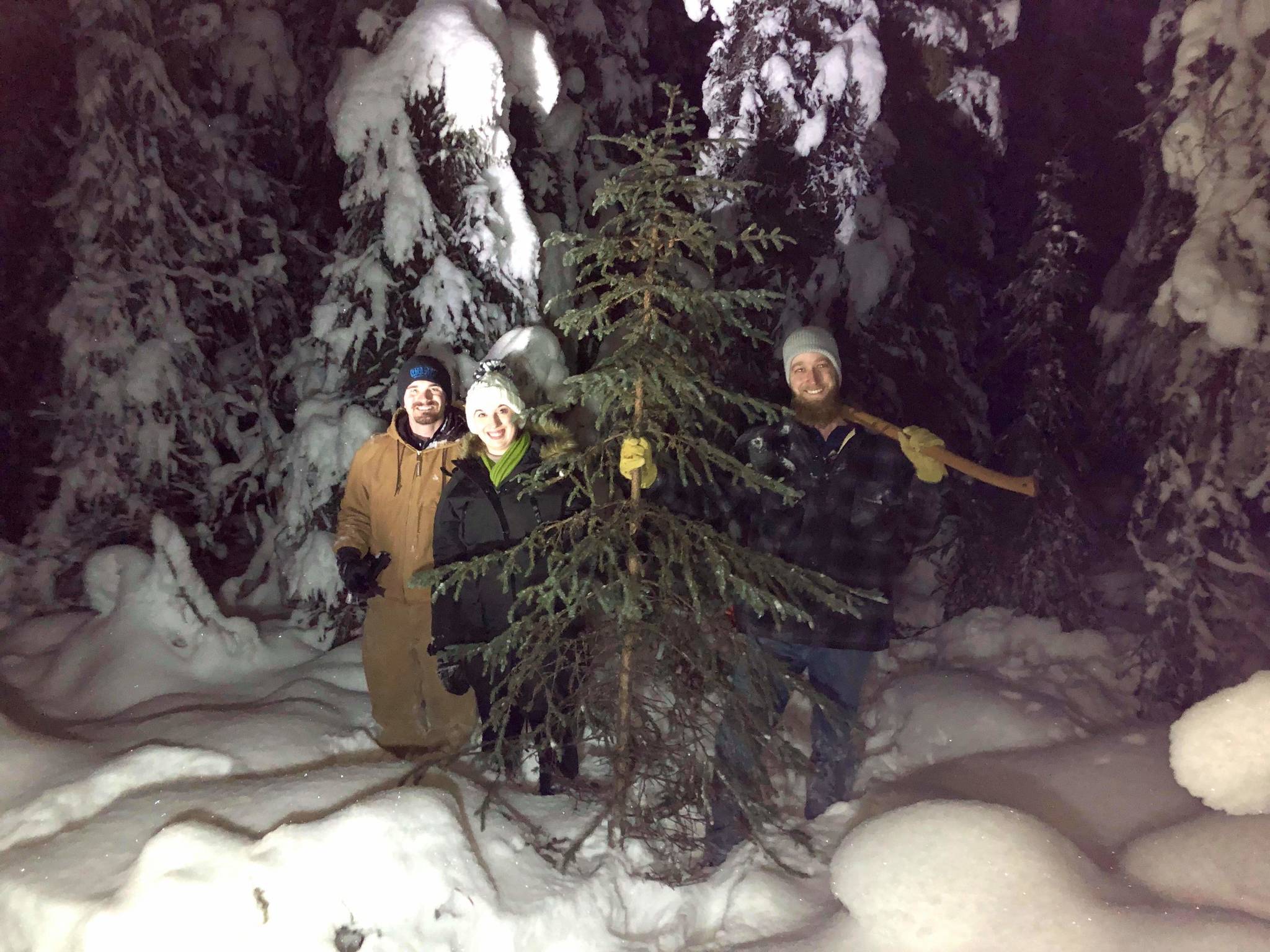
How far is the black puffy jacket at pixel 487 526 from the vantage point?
3.60 meters

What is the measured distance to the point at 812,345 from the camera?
3777 millimetres

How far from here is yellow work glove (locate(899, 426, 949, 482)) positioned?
11.8ft

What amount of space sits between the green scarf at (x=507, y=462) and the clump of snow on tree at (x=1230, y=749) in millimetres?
3032

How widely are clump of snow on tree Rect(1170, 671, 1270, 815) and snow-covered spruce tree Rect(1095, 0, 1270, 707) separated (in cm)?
244

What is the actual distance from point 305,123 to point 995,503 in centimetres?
974

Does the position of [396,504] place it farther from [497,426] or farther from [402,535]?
[497,426]

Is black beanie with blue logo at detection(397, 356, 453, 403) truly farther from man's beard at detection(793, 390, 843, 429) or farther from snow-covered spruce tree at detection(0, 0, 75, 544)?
snow-covered spruce tree at detection(0, 0, 75, 544)

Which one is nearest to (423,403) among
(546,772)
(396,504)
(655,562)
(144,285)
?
(396,504)

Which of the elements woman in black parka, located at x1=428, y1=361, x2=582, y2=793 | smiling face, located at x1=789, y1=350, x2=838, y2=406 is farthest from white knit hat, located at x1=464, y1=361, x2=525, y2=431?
smiling face, located at x1=789, y1=350, x2=838, y2=406

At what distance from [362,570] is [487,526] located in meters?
0.81

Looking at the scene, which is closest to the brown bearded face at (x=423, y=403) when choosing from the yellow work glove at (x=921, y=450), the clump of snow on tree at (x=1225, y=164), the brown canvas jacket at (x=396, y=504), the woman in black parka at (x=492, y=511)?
the brown canvas jacket at (x=396, y=504)

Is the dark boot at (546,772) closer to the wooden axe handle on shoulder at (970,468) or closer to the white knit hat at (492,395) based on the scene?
the white knit hat at (492,395)

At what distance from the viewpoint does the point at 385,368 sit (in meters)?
5.65

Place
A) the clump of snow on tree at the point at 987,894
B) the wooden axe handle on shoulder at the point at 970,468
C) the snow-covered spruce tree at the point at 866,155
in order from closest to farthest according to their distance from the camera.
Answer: the clump of snow on tree at the point at 987,894, the wooden axe handle on shoulder at the point at 970,468, the snow-covered spruce tree at the point at 866,155
